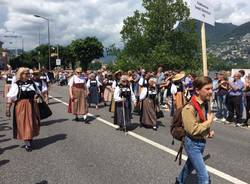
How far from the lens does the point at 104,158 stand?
27.9 ft

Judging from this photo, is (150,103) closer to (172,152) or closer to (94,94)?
(172,152)

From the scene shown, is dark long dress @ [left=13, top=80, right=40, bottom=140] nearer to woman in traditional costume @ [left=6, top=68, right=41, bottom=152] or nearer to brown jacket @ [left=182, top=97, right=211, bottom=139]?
woman in traditional costume @ [left=6, top=68, right=41, bottom=152]

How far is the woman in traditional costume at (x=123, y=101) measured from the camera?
12.0 meters

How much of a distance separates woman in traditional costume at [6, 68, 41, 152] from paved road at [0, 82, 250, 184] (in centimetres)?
38

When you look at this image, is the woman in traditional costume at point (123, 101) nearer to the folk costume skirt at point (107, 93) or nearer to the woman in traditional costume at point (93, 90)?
the woman in traditional costume at point (93, 90)

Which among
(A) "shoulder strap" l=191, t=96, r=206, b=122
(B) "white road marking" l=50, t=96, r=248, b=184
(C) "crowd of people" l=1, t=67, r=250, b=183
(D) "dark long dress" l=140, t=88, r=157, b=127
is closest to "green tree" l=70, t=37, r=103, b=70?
(C) "crowd of people" l=1, t=67, r=250, b=183

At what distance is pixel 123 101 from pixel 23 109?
3350 millimetres

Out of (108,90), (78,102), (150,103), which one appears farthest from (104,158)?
(108,90)

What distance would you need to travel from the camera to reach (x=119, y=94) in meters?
12.0

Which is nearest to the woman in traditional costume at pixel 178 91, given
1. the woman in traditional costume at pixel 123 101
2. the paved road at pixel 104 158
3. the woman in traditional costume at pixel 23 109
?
the paved road at pixel 104 158

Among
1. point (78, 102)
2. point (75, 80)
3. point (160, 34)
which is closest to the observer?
point (78, 102)

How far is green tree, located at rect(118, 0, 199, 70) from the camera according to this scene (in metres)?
60.5

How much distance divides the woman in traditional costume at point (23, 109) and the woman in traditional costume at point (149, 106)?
3.83 meters

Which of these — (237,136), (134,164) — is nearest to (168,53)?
(237,136)
